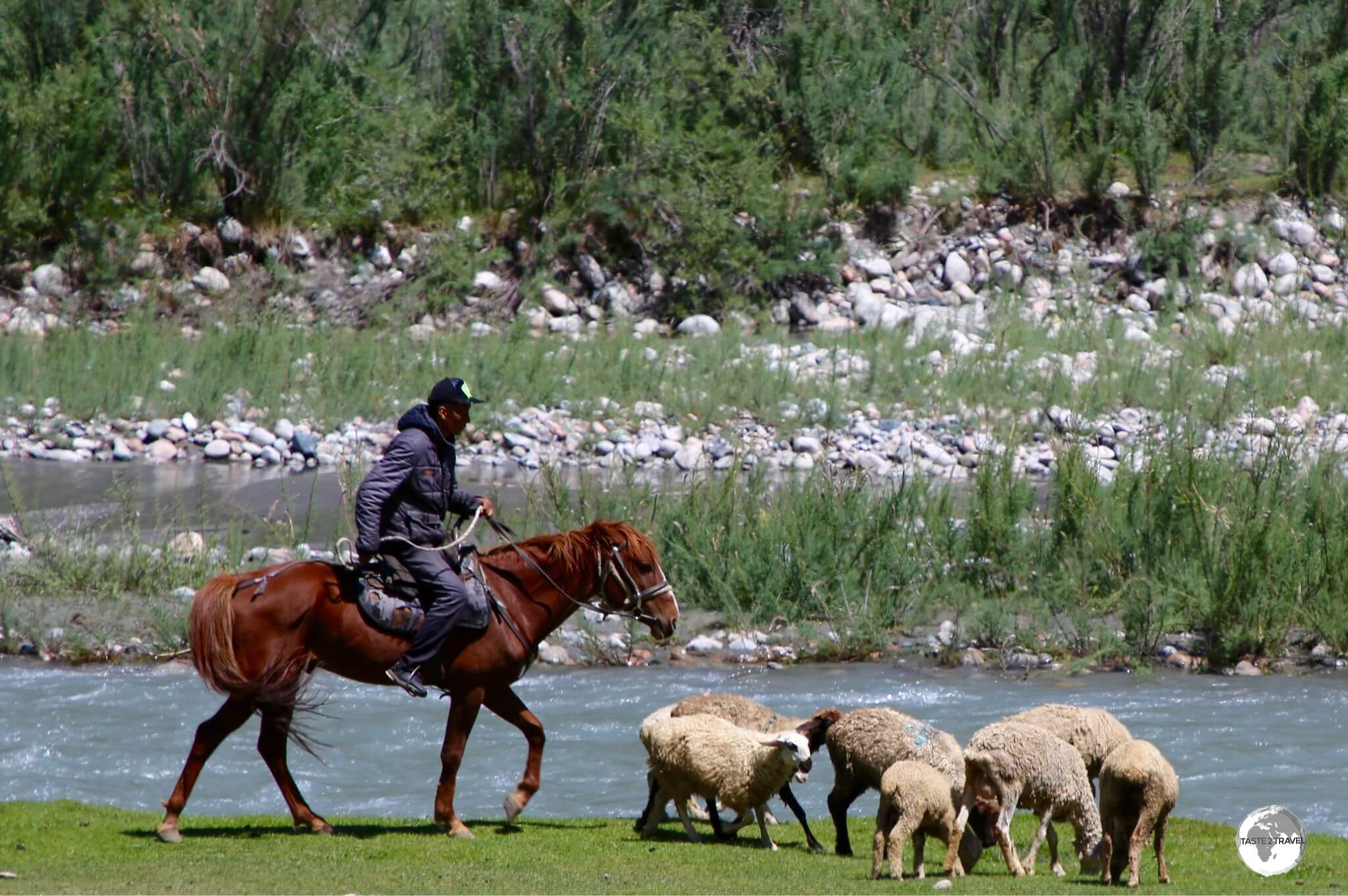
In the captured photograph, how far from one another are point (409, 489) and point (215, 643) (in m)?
1.26

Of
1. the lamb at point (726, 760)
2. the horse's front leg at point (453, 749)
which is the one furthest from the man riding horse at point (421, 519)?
the lamb at point (726, 760)

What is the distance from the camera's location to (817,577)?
612 inches

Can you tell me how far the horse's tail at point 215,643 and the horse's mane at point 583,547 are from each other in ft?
4.89

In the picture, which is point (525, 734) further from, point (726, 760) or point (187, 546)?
point (187, 546)

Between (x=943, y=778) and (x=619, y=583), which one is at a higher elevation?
(x=619, y=583)

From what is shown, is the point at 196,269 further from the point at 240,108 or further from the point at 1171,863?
the point at 1171,863

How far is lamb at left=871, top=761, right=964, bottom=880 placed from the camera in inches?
307

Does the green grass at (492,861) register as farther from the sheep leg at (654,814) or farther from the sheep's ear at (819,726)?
the sheep's ear at (819,726)

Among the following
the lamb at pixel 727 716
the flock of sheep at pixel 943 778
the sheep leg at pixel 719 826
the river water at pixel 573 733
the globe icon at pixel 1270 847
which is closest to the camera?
the flock of sheep at pixel 943 778

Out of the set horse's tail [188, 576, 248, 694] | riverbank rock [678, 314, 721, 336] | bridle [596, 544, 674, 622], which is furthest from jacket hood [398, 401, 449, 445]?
riverbank rock [678, 314, 721, 336]

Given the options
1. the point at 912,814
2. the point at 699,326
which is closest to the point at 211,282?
the point at 699,326

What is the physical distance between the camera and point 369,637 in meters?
9.02

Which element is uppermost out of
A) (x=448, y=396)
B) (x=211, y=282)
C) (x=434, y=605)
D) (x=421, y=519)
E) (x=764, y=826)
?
(x=211, y=282)

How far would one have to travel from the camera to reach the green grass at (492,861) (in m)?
7.59
